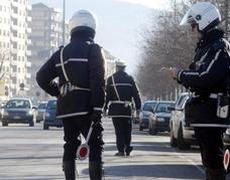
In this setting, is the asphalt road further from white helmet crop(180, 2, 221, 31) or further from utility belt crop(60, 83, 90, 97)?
white helmet crop(180, 2, 221, 31)

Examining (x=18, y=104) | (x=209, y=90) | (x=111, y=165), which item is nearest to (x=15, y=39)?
(x=18, y=104)

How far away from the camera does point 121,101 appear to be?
729 inches

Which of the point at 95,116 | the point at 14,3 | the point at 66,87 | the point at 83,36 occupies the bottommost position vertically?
the point at 95,116

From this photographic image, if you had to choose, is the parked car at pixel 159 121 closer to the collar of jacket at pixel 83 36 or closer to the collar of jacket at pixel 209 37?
the collar of jacket at pixel 83 36

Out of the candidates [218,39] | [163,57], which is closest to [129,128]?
[218,39]

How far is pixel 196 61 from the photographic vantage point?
8.63 meters

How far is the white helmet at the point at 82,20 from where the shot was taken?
32.6 feet

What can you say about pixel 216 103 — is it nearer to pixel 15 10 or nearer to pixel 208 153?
pixel 208 153

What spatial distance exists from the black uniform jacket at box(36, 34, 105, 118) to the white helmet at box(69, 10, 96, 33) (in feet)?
0.44

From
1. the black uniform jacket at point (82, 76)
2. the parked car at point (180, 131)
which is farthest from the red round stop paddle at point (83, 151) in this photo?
the parked car at point (180, 131)

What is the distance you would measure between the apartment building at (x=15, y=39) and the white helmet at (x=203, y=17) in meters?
142

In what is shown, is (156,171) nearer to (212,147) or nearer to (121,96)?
(121,96)

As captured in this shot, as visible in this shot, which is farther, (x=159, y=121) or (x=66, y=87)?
(x=159, y=121)

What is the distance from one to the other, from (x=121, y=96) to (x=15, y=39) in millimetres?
152231
